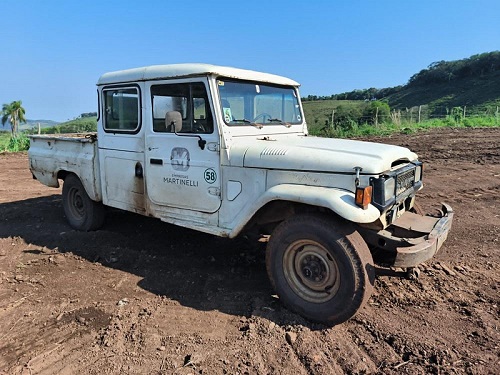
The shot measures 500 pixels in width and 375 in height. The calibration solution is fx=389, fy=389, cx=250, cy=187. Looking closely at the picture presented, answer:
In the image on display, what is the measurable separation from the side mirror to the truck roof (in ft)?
1.41

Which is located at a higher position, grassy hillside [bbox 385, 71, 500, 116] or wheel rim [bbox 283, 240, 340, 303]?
grassy hillside [bbox 385, 71, 500, 116]

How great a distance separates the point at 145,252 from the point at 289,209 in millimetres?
2225

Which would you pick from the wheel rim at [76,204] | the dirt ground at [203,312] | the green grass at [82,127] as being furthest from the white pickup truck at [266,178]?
the green grass at [82,127]

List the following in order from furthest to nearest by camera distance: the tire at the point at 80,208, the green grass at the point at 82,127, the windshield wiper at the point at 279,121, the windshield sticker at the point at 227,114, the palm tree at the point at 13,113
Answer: the palm tree at the point at 13,113 < the green grass at the point at 82,127 < the tire at the point at 80,208 < the windshield wiper at the point at 279,121 < the windshield sticker at the point at 227,114

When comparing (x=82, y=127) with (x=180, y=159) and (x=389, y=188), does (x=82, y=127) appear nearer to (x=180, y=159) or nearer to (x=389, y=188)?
(x=180, y=159)

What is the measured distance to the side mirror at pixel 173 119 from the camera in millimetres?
4008

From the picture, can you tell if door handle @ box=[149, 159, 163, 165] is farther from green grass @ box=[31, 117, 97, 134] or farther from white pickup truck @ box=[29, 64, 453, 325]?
green grass @ box=[31, 117, 97, 134]

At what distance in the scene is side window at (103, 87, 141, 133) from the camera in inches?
184

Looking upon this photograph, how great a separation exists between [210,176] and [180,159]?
44 centimetres

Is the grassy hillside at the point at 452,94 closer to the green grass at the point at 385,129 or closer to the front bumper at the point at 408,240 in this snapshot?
the green grass at the point at 385,129

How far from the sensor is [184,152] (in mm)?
4195

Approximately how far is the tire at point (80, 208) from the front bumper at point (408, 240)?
3956 mm

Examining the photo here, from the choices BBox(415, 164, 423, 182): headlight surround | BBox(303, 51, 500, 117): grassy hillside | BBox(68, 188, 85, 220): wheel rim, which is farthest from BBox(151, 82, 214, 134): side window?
BBox(303, 51, 500, 117): grassy hillside

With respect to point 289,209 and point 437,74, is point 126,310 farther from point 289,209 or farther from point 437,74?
point 437,74
